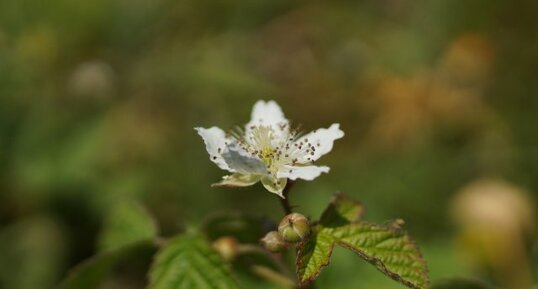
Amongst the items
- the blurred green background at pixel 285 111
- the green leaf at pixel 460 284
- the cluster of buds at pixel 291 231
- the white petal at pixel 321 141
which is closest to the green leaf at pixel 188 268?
the cluster of buds at pixel 291 231

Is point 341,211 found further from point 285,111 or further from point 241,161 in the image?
point 285,111

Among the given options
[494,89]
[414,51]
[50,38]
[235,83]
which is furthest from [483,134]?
[50,38]

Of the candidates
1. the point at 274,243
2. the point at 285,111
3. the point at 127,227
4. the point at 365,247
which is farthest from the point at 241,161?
the point at 285,111

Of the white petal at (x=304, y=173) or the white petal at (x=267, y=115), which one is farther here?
the white petal at (x=267, y=115)

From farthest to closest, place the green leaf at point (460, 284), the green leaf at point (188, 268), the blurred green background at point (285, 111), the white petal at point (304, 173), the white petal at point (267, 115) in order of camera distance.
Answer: the blurred green background at point (285, 111) < the white petal at point (267, 115) < the green leaf at point (460, 284) < the green leaf at point (188, 268) < the white petal at point (304, 173)

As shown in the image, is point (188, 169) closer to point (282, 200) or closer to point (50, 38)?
point (50, 38)

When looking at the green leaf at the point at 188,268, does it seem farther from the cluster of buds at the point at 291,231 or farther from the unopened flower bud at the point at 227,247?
the cluster of buds at the point at 291,231

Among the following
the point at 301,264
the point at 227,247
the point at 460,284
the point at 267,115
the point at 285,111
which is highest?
the point at 285,111
